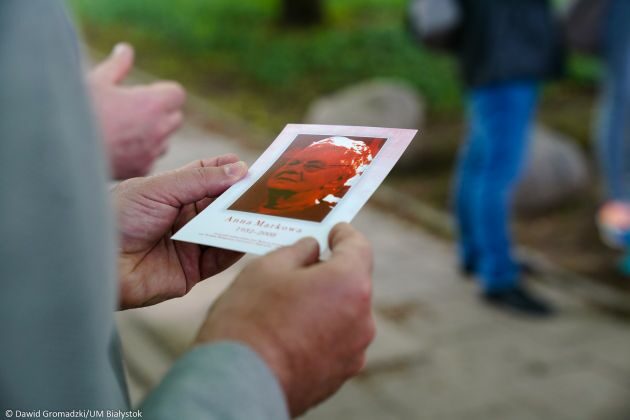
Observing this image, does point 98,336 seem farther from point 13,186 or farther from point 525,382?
point 525,382

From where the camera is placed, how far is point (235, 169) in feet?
4.05

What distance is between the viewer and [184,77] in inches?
378

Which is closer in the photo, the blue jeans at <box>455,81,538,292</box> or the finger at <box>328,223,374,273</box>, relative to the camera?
the finger at <box>328,223,374,273</box>

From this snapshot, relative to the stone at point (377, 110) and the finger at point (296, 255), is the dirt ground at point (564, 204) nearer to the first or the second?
the stone at point (377, 110)

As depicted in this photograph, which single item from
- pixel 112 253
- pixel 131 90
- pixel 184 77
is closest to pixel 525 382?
pixel 131 90

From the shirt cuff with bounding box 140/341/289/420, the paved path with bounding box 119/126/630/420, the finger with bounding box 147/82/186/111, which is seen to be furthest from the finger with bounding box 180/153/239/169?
the paved path with bounding box 119/126/630/420

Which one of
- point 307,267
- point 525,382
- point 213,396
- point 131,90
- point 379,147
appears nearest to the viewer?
point 213,396

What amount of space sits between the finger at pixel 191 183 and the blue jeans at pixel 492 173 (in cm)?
246

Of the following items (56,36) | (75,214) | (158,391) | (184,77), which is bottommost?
(184,77)

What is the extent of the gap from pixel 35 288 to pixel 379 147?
68 centimetres

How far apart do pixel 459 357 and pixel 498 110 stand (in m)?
1.13

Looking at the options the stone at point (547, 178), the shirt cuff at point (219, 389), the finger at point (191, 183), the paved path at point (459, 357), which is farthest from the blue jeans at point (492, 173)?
the shirt cuff at point (219, 389)

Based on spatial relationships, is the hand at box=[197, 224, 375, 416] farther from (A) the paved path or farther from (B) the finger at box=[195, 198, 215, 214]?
(A) the paved path

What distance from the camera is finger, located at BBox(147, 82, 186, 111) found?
1.86m
